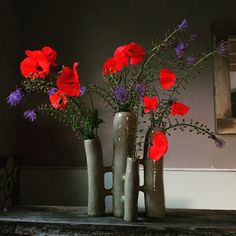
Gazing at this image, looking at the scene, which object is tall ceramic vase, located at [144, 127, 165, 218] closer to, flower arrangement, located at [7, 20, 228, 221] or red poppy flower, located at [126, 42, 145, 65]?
flower arrangement, located at [7, 20, 228, 221]

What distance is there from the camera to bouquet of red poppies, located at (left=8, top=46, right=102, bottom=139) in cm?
98

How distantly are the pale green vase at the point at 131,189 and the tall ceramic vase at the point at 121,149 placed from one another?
0.06 m

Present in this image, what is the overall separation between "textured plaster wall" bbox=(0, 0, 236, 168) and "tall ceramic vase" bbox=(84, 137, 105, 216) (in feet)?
2.07

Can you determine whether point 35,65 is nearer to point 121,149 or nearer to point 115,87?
point 115,87

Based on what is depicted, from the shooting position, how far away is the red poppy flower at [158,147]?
1.00 meters

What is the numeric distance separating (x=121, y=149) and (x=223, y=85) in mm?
879

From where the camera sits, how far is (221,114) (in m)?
1.67

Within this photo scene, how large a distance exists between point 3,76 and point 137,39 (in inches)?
30.3

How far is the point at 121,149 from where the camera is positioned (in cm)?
108

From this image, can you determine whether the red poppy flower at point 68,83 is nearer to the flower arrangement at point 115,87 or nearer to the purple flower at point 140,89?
the flower arrangement at point 115,87

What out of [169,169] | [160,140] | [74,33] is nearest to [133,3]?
[74,33]

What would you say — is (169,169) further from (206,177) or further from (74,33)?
(74,33)

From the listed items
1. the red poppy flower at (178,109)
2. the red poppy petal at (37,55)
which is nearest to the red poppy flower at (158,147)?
the red poppy flower at (178,109)

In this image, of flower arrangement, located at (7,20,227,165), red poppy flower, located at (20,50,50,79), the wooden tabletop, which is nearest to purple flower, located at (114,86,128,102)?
flower arrangement, located at (7,20,227,165)
